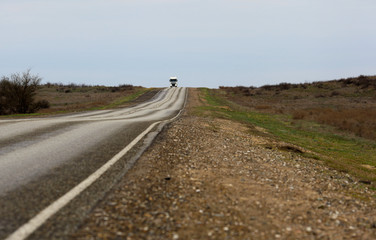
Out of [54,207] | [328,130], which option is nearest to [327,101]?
[328,130]

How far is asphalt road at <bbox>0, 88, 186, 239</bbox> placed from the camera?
359 centimetres

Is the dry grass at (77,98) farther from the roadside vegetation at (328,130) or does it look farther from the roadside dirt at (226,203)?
the roadside dirt at (226,203)

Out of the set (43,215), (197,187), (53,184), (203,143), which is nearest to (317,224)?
(197,187)

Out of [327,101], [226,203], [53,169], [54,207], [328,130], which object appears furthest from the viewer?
[327,101]

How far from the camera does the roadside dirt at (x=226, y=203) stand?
12.0ft

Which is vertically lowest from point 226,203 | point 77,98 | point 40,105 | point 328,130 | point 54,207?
point 328,130

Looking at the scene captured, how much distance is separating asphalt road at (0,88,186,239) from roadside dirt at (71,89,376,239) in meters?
0.30

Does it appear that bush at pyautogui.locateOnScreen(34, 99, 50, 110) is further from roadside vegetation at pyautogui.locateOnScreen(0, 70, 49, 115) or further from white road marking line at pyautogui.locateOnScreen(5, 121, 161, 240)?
white road marking line at pyautogui.locateOnScreen(5, 121, 161, 240)

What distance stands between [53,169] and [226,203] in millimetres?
3381

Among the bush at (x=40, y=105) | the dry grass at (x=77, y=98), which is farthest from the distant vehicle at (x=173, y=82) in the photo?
the bush at (x=40, y=105)

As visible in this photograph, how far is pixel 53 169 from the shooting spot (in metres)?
5.59

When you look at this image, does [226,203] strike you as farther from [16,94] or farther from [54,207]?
[16,94]

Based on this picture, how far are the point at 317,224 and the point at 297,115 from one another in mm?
25981

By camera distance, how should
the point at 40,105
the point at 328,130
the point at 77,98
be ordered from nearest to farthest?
the point at 328,130 → the point at 40,105 → the point at 77,98
